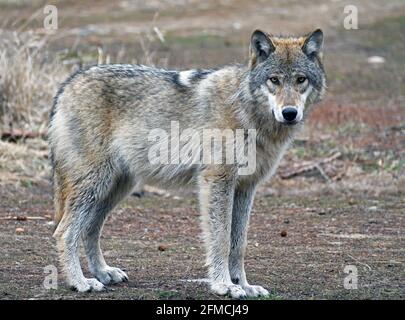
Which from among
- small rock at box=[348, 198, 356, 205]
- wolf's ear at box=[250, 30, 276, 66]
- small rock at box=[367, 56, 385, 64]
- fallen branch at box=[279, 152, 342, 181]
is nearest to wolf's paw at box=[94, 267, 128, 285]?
wolf's ear at box=[250, 30, 276, 66]

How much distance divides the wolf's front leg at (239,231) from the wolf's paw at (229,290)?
237 millimetres

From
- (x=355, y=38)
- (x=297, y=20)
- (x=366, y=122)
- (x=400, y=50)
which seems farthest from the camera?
(x=297, y=20)

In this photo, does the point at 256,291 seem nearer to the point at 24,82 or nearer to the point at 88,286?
the point at 88,286

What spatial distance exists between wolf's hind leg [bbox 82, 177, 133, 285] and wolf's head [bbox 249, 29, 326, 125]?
51.9 inches

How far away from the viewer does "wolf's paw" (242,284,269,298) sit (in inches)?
274

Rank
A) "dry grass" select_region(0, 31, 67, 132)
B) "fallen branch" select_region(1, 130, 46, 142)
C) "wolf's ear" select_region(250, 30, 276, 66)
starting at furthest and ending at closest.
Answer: "dry grass" select_region(0, 31, 67, 132)
"fallen branch" select_region(1, 130, 46, 142)
"wolf's ear" select_region(250, 30, 276, 66)

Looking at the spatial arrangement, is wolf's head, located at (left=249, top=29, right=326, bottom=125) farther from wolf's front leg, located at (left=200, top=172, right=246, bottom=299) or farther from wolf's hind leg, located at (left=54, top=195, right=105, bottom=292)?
wolf's hind leg, located at (left=54, top=195, right=105, bottom=292)

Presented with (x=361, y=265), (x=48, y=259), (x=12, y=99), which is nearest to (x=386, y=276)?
(x=361, y=265)

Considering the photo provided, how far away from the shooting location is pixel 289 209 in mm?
10273

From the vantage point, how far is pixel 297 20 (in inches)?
849

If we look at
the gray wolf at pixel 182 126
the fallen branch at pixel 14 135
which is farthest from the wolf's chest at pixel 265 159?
the fallen branch at pixel 14 135

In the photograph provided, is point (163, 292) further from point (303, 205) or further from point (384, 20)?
point (384, 20)

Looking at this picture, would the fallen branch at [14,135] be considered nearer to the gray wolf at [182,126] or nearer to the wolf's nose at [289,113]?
the gray wolf at [182,126]

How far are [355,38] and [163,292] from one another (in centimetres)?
1412
